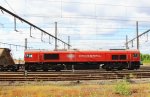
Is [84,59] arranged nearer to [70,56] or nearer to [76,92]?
[70,56]

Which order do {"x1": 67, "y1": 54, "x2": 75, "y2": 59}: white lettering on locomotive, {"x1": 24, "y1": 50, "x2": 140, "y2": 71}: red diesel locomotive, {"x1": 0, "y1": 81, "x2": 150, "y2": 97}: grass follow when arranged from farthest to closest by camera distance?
{"x1": 67, "y1": 54, "x2": 75, "y2": 59}: white lettering on locomotive
{"x1": 24, "y1": 50, "x2": 140, "y2": 71}: red diesel locomotive
{"x1": 0, "y1": 81, "x2": 150, "y2": 97}: grass

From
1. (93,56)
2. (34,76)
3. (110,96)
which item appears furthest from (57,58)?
(110,96)

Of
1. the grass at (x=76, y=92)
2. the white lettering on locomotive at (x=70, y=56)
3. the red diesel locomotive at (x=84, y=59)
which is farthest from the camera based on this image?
the white lettering on locomotive at (x=70, y=56)

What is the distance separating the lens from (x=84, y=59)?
45188 mm

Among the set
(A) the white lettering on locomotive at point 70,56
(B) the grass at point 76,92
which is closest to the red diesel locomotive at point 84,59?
(A) the white lettering on locomotive at point 70,56

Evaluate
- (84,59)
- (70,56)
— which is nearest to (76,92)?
(70,56)

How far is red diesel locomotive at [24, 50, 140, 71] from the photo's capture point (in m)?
44.2

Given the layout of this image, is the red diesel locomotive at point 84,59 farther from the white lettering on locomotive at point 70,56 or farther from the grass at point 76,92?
the grass at point 76,92

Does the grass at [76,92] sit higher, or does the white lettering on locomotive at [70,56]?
the white lettering on locomotive at [70,56]

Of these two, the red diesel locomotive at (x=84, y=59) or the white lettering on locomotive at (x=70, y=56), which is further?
the white lettering on locomotive at (x=70, y=56)

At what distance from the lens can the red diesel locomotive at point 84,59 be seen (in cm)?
4416

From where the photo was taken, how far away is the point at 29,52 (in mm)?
44844

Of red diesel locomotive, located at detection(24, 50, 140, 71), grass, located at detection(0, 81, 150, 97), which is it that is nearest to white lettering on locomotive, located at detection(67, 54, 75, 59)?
red diesel locomotive, located at detection(24, 50, 140, 71)

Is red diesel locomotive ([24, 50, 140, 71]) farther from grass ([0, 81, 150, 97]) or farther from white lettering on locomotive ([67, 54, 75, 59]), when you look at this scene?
grass ([0, 81, 150, 97])
